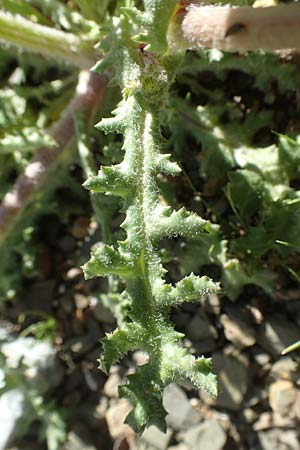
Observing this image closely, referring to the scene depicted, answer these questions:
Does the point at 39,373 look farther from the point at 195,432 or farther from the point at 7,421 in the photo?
the point at 195,432

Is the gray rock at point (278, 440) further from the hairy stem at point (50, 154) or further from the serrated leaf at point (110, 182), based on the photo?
the hairy stem at point (50, 154)

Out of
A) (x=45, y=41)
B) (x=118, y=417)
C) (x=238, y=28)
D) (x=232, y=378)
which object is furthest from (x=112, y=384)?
(x=238, y=28)

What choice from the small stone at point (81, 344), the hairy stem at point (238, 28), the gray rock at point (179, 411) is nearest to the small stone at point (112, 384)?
the small stone at point (81, 344)

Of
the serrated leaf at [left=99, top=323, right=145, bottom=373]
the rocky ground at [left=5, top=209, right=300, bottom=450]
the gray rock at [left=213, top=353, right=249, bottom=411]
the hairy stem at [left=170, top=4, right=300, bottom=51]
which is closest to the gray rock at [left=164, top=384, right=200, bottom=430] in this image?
the rocky ground at [left=5, top=209, right=300, bottom=450]

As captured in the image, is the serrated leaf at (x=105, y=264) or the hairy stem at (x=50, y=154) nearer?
the serrated leaf at (x=105, y=264)

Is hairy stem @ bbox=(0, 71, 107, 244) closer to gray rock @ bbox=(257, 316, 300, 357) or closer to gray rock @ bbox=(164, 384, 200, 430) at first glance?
gray rock @ bbox=(164, 384, 200, 430)

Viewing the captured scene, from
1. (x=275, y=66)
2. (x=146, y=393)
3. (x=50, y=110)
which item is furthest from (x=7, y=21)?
(x=146, y=393)

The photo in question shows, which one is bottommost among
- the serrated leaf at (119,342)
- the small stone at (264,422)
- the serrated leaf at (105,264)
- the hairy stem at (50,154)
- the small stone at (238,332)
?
the small stone at (264,422)
